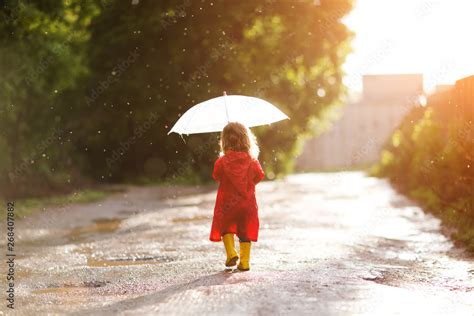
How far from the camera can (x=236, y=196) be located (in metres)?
8.05

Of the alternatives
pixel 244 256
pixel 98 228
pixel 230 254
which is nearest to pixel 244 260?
pixel 244 256

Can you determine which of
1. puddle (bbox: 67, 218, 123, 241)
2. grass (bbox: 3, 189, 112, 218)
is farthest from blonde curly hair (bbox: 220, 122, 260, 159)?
grass (bbox: 3, 189, 112, 218)

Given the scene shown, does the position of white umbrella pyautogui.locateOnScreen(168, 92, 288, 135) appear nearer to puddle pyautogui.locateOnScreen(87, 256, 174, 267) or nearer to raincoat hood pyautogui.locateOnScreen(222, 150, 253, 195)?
raincoat hood pyautogui.locateOnScreen(222, 150, 253, 195)

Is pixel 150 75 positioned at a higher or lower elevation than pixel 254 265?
higher

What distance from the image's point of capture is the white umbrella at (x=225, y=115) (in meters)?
8.46

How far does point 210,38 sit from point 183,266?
50.6 ft

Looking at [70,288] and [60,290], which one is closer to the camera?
[60,290]

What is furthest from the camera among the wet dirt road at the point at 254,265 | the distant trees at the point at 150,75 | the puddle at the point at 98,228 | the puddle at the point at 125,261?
the distant trees at the point at 150,75

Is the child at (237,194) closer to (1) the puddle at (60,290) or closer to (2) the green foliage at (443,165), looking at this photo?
(1) the puddle at (60,290)

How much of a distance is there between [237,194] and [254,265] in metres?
0.85

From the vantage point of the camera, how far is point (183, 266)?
28.0 ft

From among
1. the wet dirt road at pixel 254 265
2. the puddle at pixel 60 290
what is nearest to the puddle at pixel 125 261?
the wet dirt road at pixel 254 265

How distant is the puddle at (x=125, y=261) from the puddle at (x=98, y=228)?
2.84 metres

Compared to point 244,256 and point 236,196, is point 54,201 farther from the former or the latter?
point 244,256
